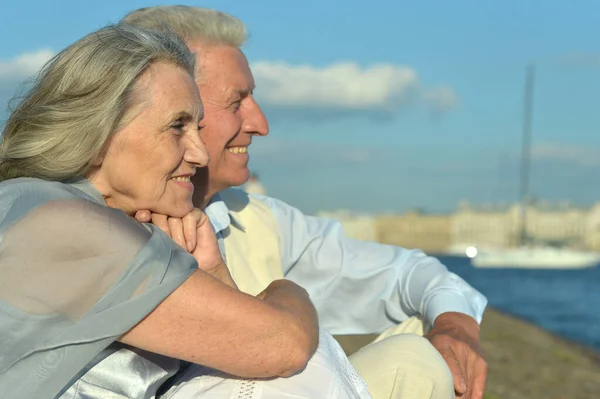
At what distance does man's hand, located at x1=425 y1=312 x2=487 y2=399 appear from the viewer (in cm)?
266

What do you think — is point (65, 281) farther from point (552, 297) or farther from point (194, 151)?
point (552, 297)

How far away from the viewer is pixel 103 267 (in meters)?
1.89

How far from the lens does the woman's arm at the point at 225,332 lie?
6.39 feet

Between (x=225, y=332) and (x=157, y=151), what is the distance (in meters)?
0.43

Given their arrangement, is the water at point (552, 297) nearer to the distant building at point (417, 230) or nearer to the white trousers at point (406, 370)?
the white trousers at point (406, 370)

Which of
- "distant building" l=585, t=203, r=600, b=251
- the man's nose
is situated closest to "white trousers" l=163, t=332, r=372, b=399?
the man's nose

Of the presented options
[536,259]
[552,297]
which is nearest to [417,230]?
[536,259]

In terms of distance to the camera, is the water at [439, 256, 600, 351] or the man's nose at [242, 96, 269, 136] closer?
the man's nose at [242, 96, 269, 136]

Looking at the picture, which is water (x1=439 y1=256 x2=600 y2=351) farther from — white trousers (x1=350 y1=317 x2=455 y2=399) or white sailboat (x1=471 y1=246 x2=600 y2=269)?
white trousers (x1=350 y1=317 x2=455 y2=399)

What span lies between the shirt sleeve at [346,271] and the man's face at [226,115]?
0.33 m

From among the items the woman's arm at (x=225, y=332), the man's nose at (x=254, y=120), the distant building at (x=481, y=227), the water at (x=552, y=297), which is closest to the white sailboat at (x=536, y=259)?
the water at (x=552, y=297)

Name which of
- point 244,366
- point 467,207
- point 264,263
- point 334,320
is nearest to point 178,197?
point 244,366

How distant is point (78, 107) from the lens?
2.05 metres

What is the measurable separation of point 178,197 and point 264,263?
3.04 ft
